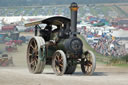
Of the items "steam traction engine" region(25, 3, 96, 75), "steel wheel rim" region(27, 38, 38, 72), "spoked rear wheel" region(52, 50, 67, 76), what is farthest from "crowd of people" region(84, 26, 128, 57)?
"spoked rear wheel" region(52, 50, 67, 76)

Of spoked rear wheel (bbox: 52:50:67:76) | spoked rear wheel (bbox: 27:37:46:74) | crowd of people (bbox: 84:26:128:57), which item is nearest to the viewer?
spoked rear wheel (bbox: 52:50:67:76)

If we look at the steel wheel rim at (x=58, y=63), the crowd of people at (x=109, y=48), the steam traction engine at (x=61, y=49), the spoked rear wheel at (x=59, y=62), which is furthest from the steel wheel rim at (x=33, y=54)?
the crowd of people at (x=109, y=48)

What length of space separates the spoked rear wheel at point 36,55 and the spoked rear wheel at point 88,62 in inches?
54.7

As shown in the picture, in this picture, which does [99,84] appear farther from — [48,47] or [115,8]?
[115,8]

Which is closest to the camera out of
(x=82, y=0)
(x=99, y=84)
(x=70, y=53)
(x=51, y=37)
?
(x=99, y=84)

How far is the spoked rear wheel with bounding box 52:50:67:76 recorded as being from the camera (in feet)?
48.2

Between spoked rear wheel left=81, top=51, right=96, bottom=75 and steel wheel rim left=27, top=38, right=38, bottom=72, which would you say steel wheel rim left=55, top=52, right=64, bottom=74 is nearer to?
spoked rear wheel left=81, top=51, right=96, bottom=75

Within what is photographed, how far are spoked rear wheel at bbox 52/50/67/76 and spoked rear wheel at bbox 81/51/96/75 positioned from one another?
939 millimetres

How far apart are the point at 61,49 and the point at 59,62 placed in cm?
60

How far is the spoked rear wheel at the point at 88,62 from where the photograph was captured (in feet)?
49.8

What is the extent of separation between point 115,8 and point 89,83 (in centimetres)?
10384

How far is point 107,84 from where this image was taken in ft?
40.1

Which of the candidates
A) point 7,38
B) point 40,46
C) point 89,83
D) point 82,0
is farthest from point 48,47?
point 82,0

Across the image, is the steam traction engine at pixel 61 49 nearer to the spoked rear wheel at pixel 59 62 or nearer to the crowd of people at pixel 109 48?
the spoked rear wheel at pixel 59 62
